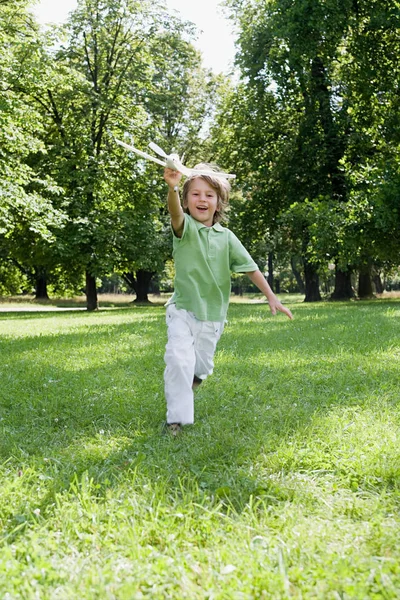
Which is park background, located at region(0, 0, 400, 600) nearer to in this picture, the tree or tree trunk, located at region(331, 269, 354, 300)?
the tree

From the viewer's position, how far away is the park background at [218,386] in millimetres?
2301

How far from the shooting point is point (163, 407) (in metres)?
5.17

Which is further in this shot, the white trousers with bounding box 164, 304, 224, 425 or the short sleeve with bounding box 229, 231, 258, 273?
the short sleeve with bounding box 229, 231, 258, 273

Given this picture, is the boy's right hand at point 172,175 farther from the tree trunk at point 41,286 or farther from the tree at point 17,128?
the tree trunk at point 41,286

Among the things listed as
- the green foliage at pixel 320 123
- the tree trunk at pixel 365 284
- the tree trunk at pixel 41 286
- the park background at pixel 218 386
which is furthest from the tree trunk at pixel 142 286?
the tree trunk at pixel 365 284

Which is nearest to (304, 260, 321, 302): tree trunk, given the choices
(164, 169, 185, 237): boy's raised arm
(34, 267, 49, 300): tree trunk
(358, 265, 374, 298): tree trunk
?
(358, 265, 374, 298): tree trunk

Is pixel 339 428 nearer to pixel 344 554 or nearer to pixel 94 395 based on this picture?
pixel 344 554

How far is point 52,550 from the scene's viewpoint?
94.7 inches

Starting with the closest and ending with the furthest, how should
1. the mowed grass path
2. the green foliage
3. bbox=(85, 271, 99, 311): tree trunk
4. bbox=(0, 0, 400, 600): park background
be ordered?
the mowed grass path
bbox=(0, 0, 400, 600): park background
the green foliage
bbox=(85, 271, 99, 311): tree trunk

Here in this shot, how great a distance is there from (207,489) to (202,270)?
6.64 feet

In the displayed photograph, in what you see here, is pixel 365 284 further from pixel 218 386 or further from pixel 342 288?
pixel 218 386

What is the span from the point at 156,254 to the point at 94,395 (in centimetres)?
2290

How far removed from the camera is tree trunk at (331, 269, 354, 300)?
95.0ft

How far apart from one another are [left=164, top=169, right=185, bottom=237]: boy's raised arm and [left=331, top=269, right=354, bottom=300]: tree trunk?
25.4 m
